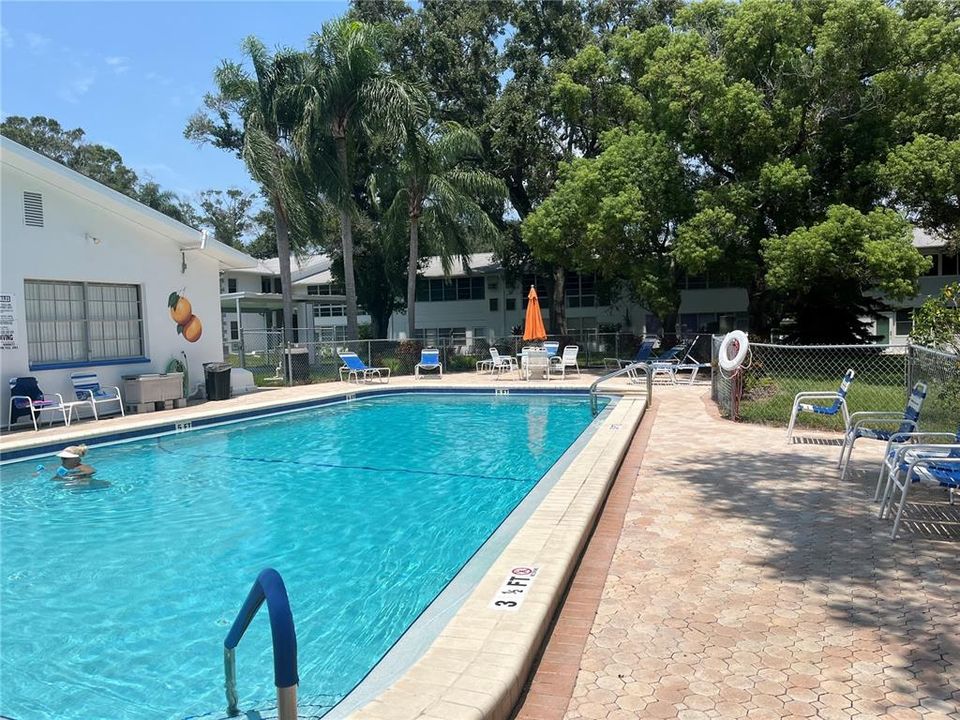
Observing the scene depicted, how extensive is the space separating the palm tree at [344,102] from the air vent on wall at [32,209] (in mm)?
8279

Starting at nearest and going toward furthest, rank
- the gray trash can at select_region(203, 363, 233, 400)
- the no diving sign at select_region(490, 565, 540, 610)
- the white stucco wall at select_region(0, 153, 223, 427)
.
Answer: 1. the no diving sign at select_region(490, 565, 540, 610)
2. the white stucco wall at select_region(0, 153, 223, 427)
3. the gray trash can at select_region(203, 363, 233, 400)

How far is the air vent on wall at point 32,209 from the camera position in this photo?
1240cm

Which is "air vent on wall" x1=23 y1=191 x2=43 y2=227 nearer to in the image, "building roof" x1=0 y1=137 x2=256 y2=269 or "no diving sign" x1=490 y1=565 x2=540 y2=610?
"building roof" x1=0 y1=137 x2=256 y2=269

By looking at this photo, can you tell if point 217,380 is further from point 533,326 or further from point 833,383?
point 833,383

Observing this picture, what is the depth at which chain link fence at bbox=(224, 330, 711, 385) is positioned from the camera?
2027 cm

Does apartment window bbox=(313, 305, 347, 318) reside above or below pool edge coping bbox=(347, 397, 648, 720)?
above

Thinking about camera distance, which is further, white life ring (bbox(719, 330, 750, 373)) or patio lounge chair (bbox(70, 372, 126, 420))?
patio lounge chair (bbox(70, 372, 126, 420))

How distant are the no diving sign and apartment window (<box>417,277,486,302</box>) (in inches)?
1273

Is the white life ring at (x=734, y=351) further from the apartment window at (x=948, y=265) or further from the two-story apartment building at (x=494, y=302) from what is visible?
the apartment window at (x=948, y=265)

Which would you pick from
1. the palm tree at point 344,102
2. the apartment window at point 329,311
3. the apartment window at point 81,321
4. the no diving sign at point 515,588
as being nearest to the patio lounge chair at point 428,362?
the palm tree at point 344,102

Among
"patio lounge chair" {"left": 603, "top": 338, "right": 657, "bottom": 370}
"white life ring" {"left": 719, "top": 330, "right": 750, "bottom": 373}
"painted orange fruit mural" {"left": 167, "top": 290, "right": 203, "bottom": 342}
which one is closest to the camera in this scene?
"white life ring" {"left": 719, "top": 330, "right": 750, "bottom": 373}

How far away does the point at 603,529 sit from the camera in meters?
5.51

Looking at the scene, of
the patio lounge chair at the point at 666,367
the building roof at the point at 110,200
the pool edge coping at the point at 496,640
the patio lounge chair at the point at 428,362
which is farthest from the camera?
the patio lounge chair at the point at 428,362

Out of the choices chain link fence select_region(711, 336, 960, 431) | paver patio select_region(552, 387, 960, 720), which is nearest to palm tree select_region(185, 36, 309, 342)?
chain link fence select_region(711, 336, 960, 431)
